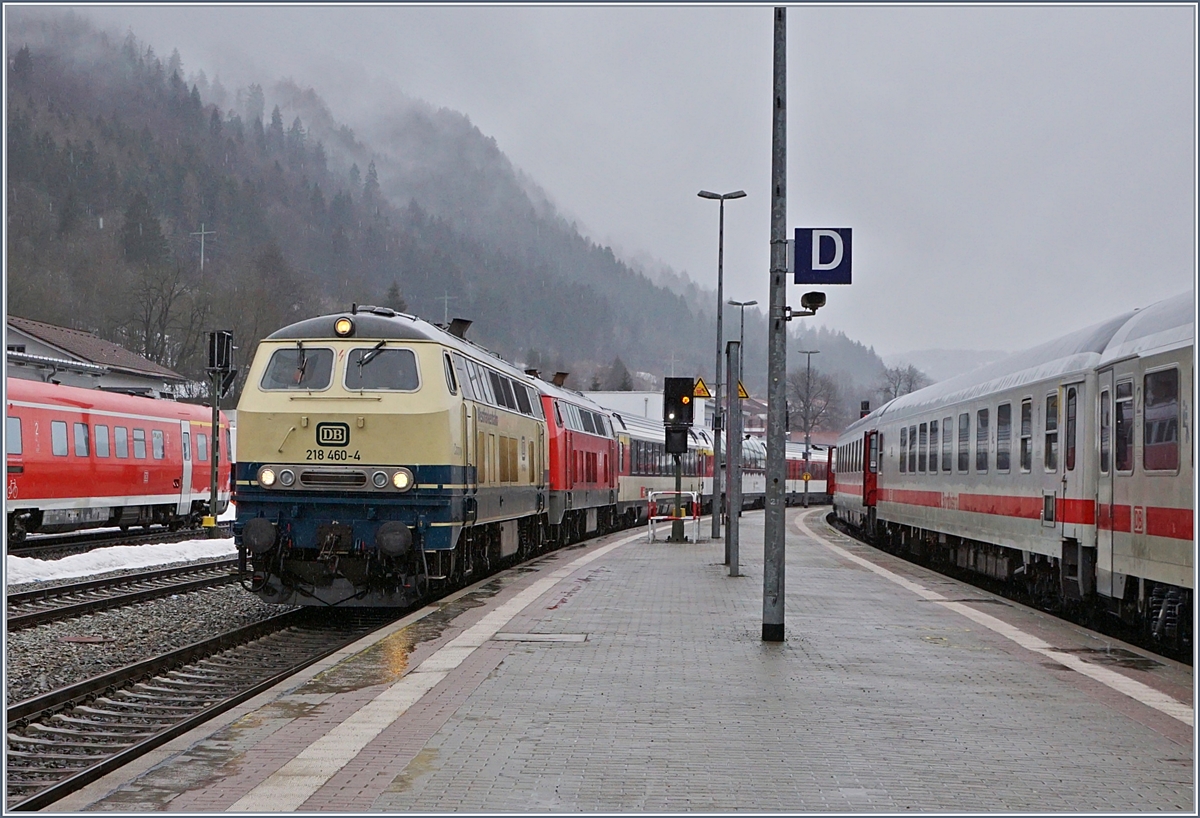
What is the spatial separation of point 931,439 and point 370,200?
600 feet

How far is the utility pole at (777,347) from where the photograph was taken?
39.3 ft

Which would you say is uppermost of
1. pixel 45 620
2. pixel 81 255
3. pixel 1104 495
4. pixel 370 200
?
pixel 370 200

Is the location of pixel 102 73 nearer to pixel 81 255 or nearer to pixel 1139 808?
pixel 81 255

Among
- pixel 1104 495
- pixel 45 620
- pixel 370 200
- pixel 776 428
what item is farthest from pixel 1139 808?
pixel 370 200

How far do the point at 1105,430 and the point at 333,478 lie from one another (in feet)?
27.2

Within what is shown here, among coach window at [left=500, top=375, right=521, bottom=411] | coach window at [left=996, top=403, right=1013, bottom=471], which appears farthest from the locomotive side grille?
coach window at [left=996, top=403, right=1013, bottom=471]

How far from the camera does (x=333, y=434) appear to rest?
45.9ft

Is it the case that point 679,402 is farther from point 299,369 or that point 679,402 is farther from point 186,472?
point 186,472

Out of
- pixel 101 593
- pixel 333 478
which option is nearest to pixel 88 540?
pixel 101 593

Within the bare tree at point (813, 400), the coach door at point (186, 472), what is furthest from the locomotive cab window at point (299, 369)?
the bare tree at point (813, 400)

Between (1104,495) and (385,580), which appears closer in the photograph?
(1104,495)

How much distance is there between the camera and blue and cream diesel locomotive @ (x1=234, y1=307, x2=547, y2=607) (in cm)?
1376

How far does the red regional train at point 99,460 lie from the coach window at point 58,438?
20 mm

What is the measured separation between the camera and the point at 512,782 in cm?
636
